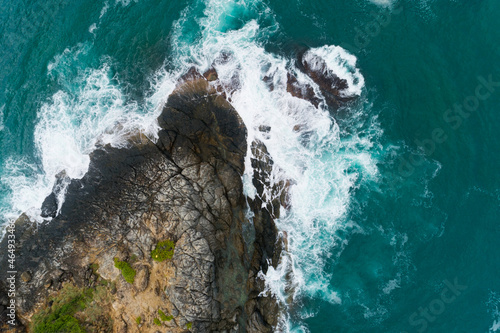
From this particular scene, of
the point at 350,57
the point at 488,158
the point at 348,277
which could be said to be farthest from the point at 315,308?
the point at 350,57

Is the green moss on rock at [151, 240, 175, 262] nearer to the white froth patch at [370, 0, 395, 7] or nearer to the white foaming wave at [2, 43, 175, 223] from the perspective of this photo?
the white foaming wave at [2, 43, 175, 223]

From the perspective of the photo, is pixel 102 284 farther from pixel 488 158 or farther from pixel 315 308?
pixel 488 158

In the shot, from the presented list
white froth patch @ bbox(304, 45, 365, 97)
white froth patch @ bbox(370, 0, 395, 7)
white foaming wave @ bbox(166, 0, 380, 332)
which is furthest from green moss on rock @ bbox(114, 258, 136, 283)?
white froth patch @ bbox(370, 0, 395, 7)

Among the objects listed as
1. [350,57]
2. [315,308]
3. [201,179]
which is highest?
[350,57]

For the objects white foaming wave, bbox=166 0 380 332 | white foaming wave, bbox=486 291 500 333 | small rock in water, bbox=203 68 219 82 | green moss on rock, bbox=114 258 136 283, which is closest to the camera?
green moss on rock, bbox=114 258 136 283

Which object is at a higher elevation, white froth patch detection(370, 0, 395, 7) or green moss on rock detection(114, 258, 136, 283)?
white froth patch detection(370, 0, 395, 7)
